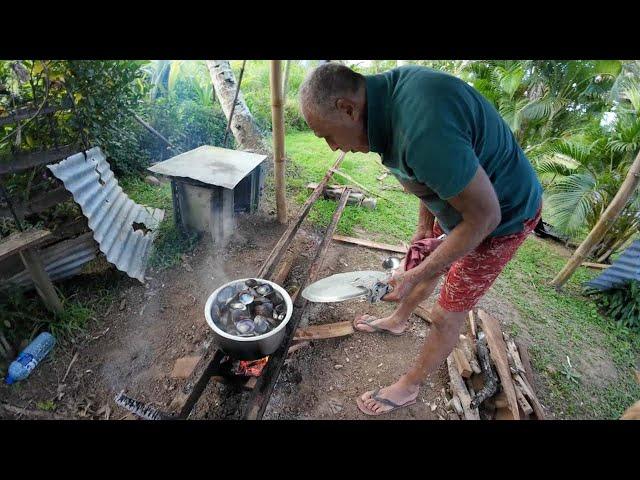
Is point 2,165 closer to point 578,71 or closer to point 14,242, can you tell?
point 14,242

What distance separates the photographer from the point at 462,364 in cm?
298

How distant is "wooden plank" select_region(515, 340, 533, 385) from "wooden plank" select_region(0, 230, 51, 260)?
189 inches

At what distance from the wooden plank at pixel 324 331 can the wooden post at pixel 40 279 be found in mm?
2486

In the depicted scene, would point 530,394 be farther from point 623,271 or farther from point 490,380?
point 623,271

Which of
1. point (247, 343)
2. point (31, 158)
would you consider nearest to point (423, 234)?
point (247, 343)

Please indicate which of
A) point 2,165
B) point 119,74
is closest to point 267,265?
point 2,165

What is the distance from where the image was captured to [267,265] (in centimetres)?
328

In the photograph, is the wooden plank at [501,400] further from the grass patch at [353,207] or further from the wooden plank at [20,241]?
the wooden plank at [20,241]

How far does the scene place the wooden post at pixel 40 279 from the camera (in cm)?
293

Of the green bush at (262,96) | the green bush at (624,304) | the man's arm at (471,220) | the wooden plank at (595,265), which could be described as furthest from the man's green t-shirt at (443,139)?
the green bush at (262,96)

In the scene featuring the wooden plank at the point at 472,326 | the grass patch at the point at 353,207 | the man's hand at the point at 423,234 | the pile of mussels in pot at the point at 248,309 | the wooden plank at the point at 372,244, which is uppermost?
the man's hand at the point at 423,234

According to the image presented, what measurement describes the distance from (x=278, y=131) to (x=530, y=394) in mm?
4172

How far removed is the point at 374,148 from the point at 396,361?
2.30m

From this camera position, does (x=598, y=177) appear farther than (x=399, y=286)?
Yes
